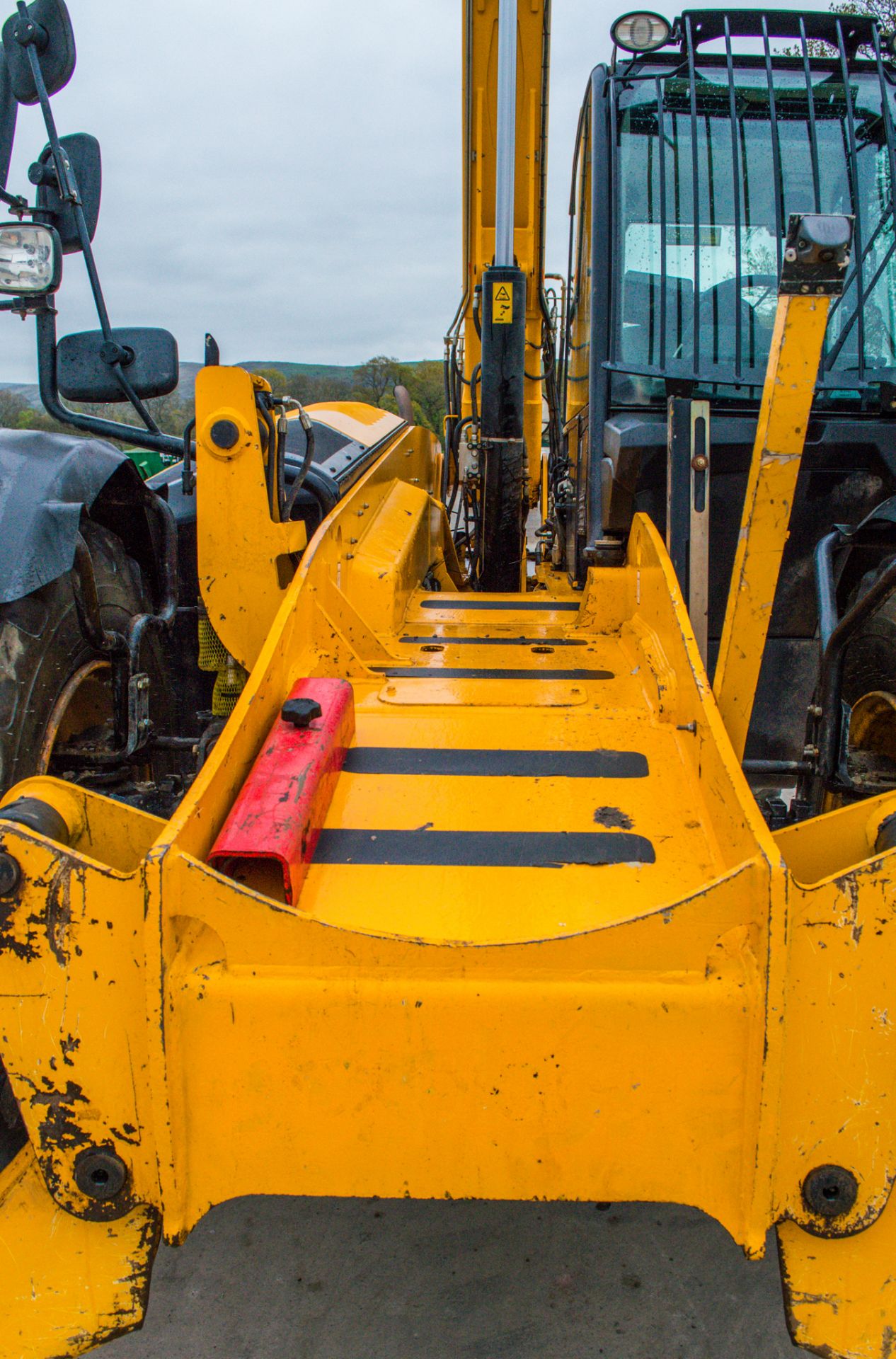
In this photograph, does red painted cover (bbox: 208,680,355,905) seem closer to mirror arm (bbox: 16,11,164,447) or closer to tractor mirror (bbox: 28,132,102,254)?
mirror arm (bbox: 16,11,164,447)

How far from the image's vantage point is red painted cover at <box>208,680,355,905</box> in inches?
60.5

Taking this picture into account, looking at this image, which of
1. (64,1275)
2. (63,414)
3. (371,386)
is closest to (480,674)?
(63,414)

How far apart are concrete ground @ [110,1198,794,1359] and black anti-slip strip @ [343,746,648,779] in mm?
957

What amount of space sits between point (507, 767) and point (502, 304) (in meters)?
1.80

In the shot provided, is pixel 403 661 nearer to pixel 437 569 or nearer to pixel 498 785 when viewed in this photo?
pixel 498 785

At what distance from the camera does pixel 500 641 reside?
2910 millimetres

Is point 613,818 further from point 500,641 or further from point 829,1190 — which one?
point 500,641

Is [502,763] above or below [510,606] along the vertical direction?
below

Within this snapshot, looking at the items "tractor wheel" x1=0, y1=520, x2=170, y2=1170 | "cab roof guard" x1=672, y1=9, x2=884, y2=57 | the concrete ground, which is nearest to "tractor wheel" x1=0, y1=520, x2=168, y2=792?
"tractor wheel" x1=0, y1=520, x2=170, y2=1170

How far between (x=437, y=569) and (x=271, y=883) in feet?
11.2

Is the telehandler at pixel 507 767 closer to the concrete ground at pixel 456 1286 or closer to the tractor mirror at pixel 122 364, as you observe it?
the tractor mirror at pixel 122 364

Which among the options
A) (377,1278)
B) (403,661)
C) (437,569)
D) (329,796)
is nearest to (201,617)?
(403,661)

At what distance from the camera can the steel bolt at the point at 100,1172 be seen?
4.48 feet

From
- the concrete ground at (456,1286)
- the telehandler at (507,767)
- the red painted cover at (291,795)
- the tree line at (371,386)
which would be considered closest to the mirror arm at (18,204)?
the telehandler at (507,767)
